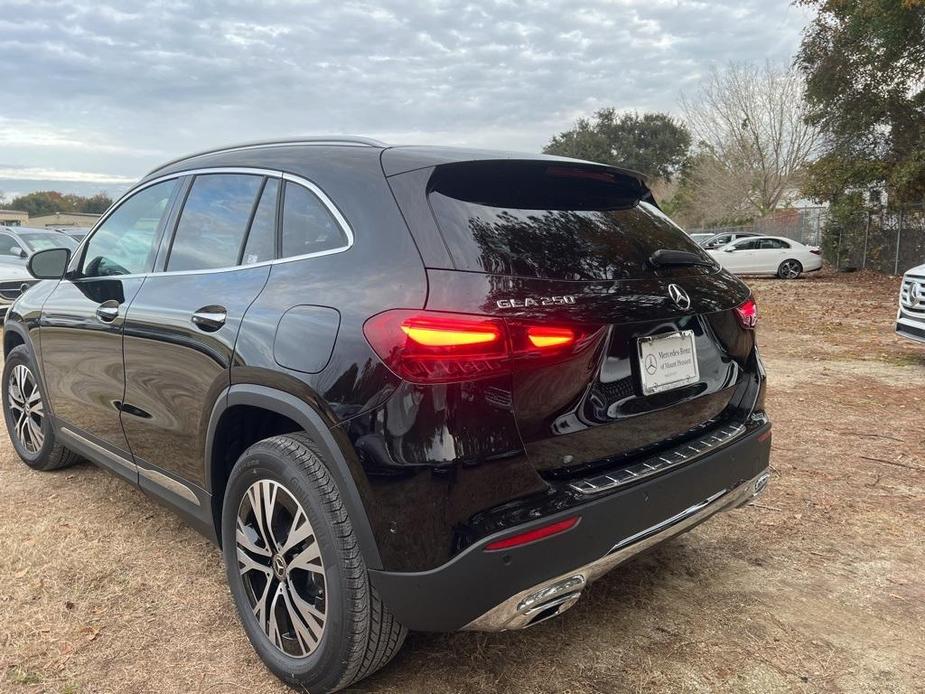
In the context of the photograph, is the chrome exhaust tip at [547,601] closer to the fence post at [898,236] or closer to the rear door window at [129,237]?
the rear door window at [129,237]

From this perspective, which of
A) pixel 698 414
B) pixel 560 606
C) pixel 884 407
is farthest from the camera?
pixel 884 407

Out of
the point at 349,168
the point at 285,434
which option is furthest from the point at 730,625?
the point at 349,168

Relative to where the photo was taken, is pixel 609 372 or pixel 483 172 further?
pixel 483 172

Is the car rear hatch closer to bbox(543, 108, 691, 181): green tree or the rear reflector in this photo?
the rear reflector

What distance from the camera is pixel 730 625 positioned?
266 cm

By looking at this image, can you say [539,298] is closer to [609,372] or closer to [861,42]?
[609,372]

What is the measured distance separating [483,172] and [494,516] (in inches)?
42.7

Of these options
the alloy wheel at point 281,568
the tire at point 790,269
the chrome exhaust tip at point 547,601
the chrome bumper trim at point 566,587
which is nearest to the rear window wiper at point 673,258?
the chrome bumper trim at point 566,587

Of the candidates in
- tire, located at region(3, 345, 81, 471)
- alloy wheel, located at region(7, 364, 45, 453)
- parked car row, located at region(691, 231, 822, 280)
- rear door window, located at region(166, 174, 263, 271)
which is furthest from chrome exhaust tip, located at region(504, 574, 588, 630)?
parked car row, located at region(691, 231, 822, 280)

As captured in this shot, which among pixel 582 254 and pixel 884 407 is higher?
pixel 582 254

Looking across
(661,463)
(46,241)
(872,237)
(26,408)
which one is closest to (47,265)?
(26,408)

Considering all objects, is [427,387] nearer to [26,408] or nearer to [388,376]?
[388,376]

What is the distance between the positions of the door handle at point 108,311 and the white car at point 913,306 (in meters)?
7.07

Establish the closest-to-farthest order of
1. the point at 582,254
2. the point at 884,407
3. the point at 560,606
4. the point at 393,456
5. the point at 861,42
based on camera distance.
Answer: the point at 393,456, the point at 560,606, the point at 582,254, the point at 884,407, the point at 861,42
